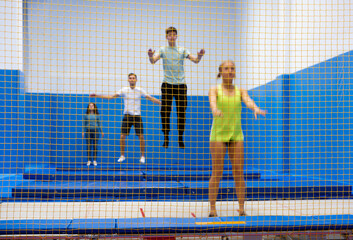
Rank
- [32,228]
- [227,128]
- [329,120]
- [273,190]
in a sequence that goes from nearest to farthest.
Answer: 1. [32,228]
2. [227,128]
3. [273,190]
4. [329,120]

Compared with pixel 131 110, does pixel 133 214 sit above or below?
→ below

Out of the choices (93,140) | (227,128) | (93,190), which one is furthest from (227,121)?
(93,140)

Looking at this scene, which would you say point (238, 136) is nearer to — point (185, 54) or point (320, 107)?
point (185, 54)

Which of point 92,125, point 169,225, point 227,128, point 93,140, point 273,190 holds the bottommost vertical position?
point 273,190

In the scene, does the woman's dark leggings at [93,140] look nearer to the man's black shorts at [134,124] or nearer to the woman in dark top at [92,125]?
the woman in dark top at [92,125]

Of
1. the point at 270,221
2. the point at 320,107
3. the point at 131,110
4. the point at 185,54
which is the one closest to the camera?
the point at 270,221

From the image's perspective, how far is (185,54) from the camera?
16.1 feet

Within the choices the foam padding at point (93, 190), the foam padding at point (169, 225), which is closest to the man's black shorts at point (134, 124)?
the foam padding at point (93, 190)

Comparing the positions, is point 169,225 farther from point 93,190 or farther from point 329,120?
point 329,120

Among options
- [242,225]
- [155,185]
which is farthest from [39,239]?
[155,185]

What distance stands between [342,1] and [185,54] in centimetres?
217

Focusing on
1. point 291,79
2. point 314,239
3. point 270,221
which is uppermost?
point 291,79

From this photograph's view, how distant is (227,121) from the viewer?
125 inches

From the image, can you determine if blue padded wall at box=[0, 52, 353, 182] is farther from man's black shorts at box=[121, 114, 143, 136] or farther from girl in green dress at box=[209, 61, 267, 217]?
girl in green dress at box=[209, 61, 267, 217]
